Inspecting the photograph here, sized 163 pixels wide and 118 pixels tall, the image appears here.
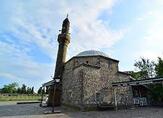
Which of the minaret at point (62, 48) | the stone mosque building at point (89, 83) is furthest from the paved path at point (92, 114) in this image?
the minaret at point (62, 48)

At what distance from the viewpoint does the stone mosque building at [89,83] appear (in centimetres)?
2153

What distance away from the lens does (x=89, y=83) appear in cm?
2180

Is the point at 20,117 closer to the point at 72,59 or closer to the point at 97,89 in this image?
the point at 97,89

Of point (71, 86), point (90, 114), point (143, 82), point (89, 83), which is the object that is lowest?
point (90, 114)

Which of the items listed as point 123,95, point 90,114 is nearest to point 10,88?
point 123,95

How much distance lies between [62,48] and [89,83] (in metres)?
11.3

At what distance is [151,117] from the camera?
1419cm

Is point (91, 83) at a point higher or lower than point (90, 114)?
higher

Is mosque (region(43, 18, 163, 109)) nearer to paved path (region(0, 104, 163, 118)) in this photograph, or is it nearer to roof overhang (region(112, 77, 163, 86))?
roof overhang (region(112, 77, 163, 86))

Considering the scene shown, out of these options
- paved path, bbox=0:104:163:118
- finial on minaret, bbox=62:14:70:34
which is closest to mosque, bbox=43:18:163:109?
paved path, bbox=0:104:163:118

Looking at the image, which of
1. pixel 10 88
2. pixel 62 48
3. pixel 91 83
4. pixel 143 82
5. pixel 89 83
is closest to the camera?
pixel 143 82

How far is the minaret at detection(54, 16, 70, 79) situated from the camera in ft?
97.1

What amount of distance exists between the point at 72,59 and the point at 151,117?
15.2 metres

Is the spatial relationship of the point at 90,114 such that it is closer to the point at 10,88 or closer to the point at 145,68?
the point at 145,68
